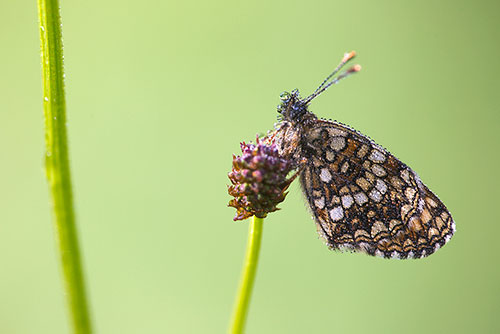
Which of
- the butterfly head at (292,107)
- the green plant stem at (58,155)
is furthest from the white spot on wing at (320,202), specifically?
the green plant stem at (58,155)


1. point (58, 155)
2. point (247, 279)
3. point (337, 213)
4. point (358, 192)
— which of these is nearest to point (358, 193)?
point (358, 192)

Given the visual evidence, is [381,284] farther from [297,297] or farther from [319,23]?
[319,23]

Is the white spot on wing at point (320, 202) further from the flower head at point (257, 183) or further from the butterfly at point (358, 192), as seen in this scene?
the flower head at point (257, 183)

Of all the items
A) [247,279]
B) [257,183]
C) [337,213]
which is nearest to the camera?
[247,279]

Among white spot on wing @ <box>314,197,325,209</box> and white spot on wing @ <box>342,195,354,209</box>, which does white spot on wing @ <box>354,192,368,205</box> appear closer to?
white spot on wing @ <box>342,195,354,209</box>

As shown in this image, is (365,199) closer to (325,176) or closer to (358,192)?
(358,192)

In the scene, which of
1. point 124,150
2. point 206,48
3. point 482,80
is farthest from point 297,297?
point 482,80
